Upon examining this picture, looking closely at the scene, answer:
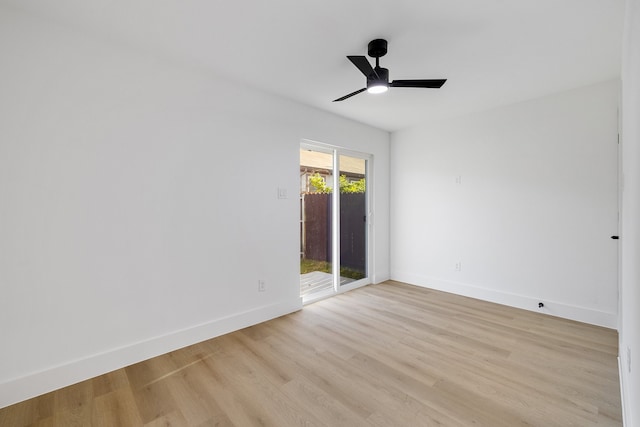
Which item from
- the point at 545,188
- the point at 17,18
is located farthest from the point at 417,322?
the point at 17,18

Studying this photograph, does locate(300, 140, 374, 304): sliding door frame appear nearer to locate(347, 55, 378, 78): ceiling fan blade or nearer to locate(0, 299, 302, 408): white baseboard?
locate(0, 299, 302, 408): white baseboard

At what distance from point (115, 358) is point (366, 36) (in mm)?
3150

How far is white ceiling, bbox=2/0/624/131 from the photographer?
1.78 metres

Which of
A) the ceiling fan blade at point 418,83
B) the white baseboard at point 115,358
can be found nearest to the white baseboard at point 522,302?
the white baseboard at point 115,358

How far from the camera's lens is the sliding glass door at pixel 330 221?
3.81m

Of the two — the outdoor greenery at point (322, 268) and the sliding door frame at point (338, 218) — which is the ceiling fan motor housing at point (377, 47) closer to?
the sliding door frame at point (338, 218)

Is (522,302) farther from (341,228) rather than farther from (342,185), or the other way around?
(342,185)

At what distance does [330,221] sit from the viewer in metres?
4.07

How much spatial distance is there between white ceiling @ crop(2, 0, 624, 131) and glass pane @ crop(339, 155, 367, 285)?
4.88 ft

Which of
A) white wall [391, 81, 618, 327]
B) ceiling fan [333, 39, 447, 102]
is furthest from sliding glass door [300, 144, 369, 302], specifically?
ceiling fan [333, 39, 447, 102]

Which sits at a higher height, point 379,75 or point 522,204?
point 379,75

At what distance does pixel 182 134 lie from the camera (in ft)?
8.31

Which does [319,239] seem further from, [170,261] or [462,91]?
[462,91]

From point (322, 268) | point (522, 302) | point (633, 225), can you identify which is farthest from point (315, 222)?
point (633, 225)
